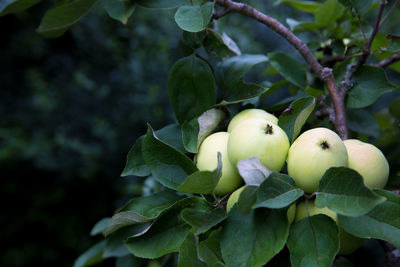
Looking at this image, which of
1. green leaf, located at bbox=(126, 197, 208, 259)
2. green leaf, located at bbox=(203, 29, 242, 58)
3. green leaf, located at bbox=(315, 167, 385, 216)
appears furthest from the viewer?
green leaf, located at bbox=(203, 29, 242, 58)

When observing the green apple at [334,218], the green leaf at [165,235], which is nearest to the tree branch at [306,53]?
the green apple at [334,218]

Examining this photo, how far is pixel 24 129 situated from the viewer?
2119mm

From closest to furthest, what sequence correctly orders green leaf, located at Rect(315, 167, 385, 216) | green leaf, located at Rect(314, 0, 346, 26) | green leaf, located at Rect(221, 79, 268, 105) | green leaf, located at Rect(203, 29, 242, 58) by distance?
green leaf, located at Rect(315, 167, 385, 216) < green leaf, located at Rect(221, 79, 268, 105) < green leaf, located at Rect(203, 29, 242, 58) < green leaf, located at Rect(314, 0, 346, 26)

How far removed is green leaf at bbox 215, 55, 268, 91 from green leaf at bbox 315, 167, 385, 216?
0.30 metres

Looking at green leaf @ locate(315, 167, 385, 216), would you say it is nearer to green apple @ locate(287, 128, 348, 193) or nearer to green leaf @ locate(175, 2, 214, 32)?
green apple @ locate(287, 128, 348, 193)

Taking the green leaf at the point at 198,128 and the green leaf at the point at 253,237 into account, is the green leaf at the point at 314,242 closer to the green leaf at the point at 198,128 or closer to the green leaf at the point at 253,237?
the green leaf at the point at 253,237

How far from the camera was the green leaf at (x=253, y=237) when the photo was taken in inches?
16.6

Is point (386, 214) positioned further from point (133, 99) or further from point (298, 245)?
point (133, 99)

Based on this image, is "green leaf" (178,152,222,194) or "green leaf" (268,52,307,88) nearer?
"green leaf" (178,152,222,194)

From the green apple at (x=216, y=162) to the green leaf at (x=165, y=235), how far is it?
37 millimetres

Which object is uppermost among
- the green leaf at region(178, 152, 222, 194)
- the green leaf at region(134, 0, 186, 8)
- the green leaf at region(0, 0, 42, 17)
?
the green leaf at region(134, 0, 186, 8)

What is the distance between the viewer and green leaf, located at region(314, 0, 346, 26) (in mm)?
804

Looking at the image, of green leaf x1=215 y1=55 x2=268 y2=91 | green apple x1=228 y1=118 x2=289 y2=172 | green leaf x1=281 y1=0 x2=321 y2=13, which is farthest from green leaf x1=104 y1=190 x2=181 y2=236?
green leaf x1=281 y1=0 x2=321 y2=13

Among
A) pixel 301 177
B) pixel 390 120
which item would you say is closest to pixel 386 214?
pixel 301 177
